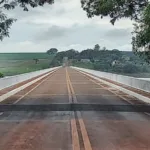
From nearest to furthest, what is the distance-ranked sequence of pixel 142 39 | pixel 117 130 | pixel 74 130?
pixel 74 130, pixel 117 130, pixel 142 39

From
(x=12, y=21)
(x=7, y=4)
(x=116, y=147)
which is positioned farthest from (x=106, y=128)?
(x=12, y=21)

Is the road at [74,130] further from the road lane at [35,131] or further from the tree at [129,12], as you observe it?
the tree at [129,12]

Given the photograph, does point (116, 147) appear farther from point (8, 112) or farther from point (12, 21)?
point (12, 21)

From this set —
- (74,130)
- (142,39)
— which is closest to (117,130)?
(74,130)

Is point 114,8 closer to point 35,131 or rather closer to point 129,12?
point 129,12

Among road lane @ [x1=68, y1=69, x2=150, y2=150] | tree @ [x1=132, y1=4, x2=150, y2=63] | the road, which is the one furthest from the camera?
tree @ [x1=132, y1=4, x2=150, y2=63]

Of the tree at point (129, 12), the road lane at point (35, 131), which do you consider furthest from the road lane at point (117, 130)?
the tree at point (129, 12)

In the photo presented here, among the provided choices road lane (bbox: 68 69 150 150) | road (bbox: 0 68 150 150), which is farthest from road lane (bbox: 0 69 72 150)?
road lane (bbox: 68 69 150 150)

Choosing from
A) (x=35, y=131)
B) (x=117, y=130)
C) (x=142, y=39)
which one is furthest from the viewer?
(x=142, y=39)

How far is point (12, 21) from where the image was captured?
36.4 meters

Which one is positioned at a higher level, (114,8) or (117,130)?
(114,8)

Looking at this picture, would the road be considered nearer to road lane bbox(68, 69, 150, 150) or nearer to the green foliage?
road lane bbox(68, 69, 150, 150)

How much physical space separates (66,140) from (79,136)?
69 centimetres

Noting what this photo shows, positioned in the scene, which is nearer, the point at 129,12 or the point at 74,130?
the point at 74,130
